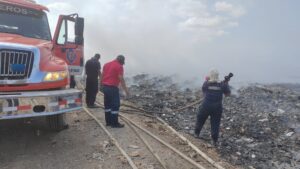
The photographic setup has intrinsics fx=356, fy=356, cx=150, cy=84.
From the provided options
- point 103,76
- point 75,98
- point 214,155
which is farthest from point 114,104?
point 214,155

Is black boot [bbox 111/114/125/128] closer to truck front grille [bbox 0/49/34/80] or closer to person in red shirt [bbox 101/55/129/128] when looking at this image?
person in red shirt [bbox 101/55/129/128]

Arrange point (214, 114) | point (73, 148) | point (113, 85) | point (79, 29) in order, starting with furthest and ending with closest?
point (214, 114)
point (113, 85)
point (79, 29)
point (73, 148)

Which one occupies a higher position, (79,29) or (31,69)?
(79,29)

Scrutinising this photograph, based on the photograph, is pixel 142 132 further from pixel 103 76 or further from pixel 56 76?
pixel 56 76

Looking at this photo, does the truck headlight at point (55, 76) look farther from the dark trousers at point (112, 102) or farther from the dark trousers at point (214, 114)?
the dark trousers at point (214, 114)

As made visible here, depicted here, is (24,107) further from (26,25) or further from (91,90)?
(91,90)

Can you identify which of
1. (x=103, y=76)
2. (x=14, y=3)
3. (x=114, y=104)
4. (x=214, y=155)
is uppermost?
(x=14, y=3)

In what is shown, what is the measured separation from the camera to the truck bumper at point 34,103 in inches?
225

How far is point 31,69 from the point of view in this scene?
6.28 meters

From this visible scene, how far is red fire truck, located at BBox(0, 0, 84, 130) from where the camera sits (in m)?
5.91

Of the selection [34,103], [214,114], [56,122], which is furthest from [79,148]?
[214,114]

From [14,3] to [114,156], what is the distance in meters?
3.96

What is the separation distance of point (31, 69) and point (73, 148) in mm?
1769

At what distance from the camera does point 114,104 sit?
866cm
